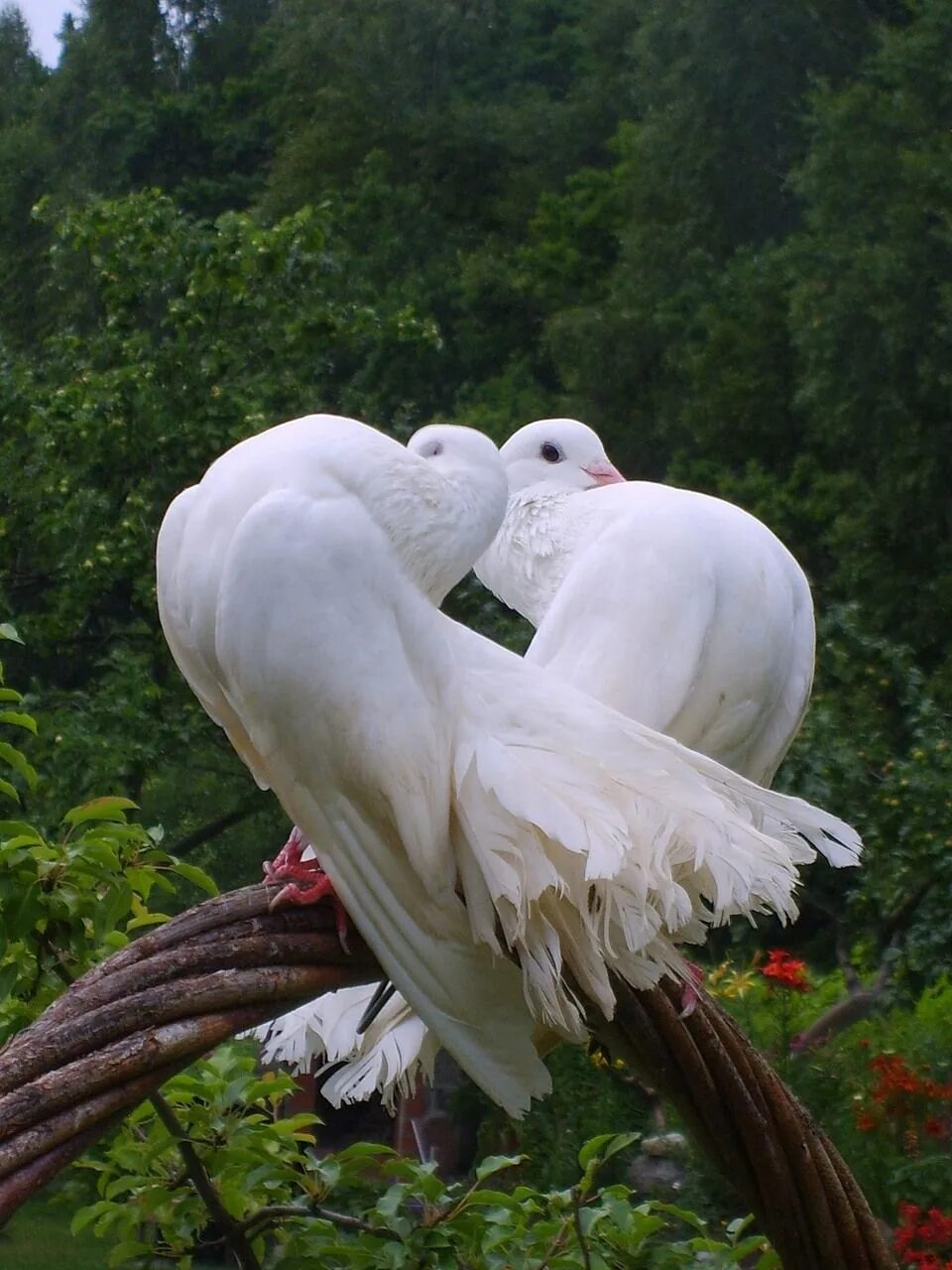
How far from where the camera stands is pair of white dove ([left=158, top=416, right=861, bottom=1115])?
2.28 metres

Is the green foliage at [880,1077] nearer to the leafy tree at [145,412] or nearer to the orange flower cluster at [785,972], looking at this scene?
the orange flower cluster at [785,972]

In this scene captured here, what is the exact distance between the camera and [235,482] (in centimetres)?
246

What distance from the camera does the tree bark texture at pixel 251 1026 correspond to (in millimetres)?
1877

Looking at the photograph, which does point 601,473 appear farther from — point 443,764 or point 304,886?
point 304,886

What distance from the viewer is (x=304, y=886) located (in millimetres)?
2350

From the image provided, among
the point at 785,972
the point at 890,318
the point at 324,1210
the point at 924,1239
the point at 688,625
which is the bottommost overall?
the point at 924,1239

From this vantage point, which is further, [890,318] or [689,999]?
[890,318]

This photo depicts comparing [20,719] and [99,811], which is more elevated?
[20,719]

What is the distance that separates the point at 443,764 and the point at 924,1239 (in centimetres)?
349

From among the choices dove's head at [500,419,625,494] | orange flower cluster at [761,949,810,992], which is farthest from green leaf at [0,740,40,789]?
orange flower cluster at [761,949,810,992]

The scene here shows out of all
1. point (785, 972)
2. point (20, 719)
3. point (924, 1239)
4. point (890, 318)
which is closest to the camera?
point (20, 719)

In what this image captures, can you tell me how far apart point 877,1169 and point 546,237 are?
13.5m

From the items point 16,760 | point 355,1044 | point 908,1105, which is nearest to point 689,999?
point 355,1044

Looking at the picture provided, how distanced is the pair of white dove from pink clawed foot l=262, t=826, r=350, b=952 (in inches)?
0.9
